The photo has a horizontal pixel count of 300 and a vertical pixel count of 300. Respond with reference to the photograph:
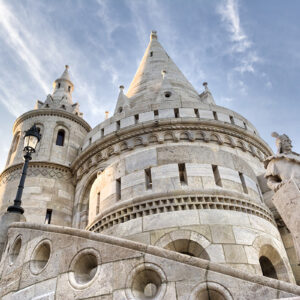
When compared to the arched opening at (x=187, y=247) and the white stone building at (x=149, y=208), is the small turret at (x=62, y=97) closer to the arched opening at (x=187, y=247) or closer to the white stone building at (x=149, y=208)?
the white stone building at (x=149, y=208)

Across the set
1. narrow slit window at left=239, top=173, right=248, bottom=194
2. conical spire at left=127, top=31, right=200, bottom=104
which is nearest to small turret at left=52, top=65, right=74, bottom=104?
conical spire at left=127, top=31, right=200, bottom=104

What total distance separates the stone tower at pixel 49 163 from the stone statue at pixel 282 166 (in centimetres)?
971

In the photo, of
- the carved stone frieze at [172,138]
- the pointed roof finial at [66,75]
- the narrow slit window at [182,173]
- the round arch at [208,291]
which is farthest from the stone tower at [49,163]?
the round arch at [208,291]

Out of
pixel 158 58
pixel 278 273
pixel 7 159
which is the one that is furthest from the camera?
pixel 158 58

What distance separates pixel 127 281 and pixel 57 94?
17.6m

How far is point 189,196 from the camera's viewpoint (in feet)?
29.0

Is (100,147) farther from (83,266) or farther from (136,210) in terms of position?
(83,266)

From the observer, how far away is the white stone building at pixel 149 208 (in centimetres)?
412

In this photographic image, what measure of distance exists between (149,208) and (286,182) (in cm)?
459

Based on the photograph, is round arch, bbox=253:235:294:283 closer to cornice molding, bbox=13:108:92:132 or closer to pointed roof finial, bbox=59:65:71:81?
cornice molding, bbox=13:108:92:132

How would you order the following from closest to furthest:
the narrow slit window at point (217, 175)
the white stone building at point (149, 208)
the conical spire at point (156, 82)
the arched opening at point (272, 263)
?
the white stone building at point (149, 208), the arched opening at point (272, 263), the narrow slit window at point (217, 175), the conical spire at point (156, 82)

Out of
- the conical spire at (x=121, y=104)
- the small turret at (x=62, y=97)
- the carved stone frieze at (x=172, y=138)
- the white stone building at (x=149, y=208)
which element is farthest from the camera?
the small turret at (x=62, y=97)

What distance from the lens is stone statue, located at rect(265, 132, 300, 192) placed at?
524cm

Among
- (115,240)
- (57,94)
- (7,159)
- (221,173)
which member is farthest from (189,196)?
(57,94)
